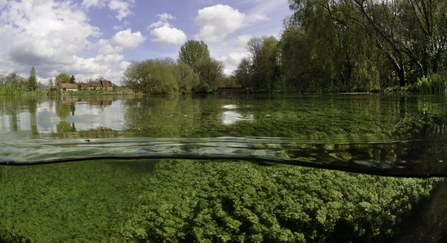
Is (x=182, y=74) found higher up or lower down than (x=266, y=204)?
higher up

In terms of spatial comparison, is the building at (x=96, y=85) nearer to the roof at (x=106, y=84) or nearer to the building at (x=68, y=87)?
the roof at (x=106, y=84)

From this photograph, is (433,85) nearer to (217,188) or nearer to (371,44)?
(371,44)

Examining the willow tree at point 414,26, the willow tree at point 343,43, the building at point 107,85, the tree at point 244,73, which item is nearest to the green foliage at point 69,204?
the willow tree at point 343,43

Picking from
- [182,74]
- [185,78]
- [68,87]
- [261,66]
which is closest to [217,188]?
[68,87]

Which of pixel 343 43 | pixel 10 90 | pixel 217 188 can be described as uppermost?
pixel 343 43

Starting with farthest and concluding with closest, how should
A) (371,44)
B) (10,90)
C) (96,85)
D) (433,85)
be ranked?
1. (96,85)
2. (371,44)
3. (433,85)
4. (10,90)

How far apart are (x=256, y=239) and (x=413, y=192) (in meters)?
1.21

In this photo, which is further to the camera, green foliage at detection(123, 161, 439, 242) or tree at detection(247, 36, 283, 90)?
tree at detection(247, 36, 283, 90)

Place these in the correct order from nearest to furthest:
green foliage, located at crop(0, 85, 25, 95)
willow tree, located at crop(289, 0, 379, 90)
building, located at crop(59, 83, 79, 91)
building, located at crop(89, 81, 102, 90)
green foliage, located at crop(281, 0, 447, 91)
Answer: green foliage, located at crop(0, 85, 25, 95) < building, located at crop(59, 83, 79, 91) < willow tree, located at crop(289, 0, 379, 90) < green foliage, located at crop(281, 0, 447, 91) < building, located at crop(89, 81, 102, 90)

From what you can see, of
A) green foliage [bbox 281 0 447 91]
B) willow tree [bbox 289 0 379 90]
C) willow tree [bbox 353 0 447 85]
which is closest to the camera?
willow tree [bbox 289 0 379 90]

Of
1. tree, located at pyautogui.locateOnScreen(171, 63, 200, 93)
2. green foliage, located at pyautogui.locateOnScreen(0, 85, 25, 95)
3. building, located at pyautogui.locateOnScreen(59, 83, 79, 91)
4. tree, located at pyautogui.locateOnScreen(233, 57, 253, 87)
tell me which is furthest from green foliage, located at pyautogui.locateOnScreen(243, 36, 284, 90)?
green foliage, located at pyautogui.locateOnScreen(0, 85, 25, 95)

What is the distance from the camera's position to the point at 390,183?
1.85 m

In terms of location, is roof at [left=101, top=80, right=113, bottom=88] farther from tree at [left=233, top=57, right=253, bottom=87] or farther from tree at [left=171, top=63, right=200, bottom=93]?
tree at [left=233, top=57, right=253, bottom=87]

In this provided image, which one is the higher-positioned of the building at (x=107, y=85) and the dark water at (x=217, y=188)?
the building at (x=107, y=85)
